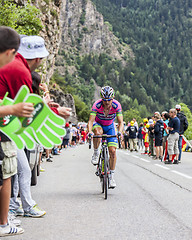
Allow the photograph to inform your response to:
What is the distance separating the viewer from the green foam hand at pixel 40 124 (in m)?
2.59

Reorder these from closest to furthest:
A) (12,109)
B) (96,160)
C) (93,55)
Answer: (12,109), (96,160), (93,55)

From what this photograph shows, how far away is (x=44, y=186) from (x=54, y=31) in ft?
140

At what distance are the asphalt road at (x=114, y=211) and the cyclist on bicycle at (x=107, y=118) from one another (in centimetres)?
76

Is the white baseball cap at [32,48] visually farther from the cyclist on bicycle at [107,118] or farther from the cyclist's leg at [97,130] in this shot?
the cyclist's leg at [97,130]

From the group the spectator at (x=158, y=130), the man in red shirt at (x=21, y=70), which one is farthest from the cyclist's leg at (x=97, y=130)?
the spectator at (x=158, y=130)

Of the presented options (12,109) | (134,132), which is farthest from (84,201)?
(134,132)

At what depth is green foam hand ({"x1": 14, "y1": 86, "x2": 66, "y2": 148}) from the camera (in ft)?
8.50

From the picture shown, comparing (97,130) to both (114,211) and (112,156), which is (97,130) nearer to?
(112,156)

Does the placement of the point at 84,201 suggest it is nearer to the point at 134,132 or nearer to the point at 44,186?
the point at 44,186

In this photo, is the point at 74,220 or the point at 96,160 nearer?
the point at 74,220

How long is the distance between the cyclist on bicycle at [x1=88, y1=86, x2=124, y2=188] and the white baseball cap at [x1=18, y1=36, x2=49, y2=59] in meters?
3.60

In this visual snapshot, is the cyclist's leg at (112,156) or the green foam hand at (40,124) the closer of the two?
the green foam hand at (40,124)

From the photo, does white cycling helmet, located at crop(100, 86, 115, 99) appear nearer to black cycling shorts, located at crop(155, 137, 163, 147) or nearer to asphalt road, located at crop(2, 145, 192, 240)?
asphalt road, located at crop(2, 145, 192, 240)

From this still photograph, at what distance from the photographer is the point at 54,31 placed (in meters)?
49.4
